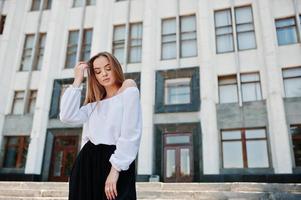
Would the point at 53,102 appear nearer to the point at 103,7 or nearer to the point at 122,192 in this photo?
the point at 103,7

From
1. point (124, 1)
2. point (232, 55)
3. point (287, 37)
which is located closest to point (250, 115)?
point (232, 55)

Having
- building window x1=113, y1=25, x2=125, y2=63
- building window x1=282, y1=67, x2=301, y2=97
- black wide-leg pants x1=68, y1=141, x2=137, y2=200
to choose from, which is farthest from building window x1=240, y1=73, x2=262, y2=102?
black wide-leg pants x1=68, y1=141, x2=137, y2=200

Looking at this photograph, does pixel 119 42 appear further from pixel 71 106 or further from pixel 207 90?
pixel 71 106

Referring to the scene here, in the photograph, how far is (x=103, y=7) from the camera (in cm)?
1928

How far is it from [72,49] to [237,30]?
11814 mm

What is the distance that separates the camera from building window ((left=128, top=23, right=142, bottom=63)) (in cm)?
1815

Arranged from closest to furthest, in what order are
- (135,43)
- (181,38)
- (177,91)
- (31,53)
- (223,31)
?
1. (177,91)
2. (223,31)
3. (181,38)
4. (135,43)
5. (31,53)

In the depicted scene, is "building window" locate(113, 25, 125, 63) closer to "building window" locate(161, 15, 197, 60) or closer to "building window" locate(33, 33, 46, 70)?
"building window" locate(161, 15, 197, 60)

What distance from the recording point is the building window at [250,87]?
51.2 ft

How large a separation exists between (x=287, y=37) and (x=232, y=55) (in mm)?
3408

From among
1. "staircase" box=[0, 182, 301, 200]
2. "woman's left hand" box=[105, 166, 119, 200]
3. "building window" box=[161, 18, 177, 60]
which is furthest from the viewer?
"building window" box=[161, 18, 177, 60]

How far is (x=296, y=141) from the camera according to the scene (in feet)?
46.7

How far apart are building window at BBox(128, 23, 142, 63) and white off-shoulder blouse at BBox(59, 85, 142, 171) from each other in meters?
16.2

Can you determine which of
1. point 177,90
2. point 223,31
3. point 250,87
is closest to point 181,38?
point 223,31
